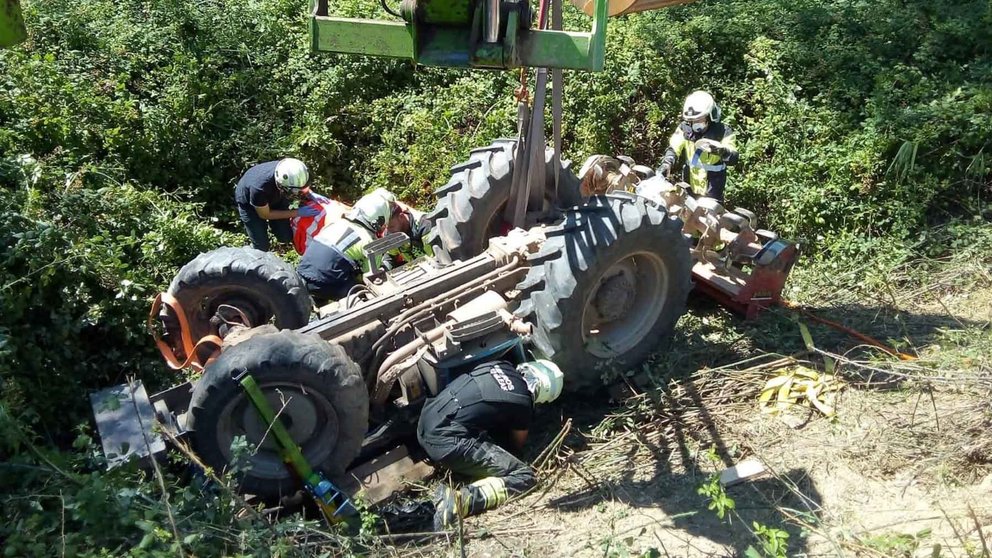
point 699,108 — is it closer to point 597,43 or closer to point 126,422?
point 597,43

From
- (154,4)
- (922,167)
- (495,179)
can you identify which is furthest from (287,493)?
(154,4)

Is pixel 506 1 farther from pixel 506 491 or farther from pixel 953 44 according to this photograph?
pixel 953 44

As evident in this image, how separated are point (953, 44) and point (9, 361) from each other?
8.50m

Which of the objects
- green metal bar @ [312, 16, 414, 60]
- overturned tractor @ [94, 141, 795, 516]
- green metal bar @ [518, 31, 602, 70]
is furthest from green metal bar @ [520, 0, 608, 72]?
overturned tractor @ [94, 141, 795, 516]

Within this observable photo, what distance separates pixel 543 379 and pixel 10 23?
10.3ft

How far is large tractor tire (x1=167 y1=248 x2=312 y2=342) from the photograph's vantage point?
17.3ft

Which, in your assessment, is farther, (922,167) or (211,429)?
(922,167)

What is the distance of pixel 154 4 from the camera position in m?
9.92

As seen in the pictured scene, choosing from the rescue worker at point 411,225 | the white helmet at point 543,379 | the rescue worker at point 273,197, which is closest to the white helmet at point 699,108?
the rescue worker at point 411,225

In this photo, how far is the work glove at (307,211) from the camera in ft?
23.2

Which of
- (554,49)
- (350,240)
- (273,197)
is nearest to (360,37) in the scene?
(554,49)

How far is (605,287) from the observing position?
211 inches

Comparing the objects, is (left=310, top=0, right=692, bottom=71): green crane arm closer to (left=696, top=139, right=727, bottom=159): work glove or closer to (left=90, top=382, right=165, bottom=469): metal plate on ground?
(left=90, top=382, right=165, bottom=469): metal plate on ground

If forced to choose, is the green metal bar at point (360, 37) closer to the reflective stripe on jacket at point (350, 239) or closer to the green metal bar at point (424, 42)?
the green metal bar at point (424, 42)
